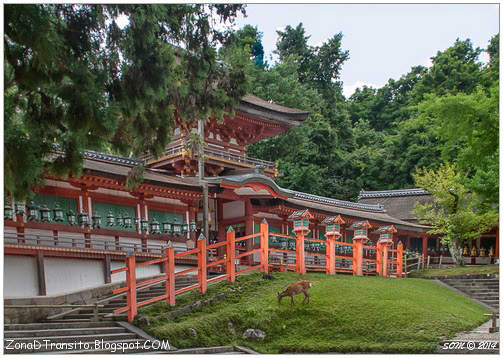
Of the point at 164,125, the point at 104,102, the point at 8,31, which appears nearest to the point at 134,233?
the point at 164,125

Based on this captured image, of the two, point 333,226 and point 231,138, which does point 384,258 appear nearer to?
point 333,226

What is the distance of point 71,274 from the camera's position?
1506cm

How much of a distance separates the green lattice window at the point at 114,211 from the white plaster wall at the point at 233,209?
462 cm

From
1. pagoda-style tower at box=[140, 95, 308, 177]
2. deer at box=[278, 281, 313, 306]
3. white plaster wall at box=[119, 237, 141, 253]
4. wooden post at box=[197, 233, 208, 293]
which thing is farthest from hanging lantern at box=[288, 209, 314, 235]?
pagoda-style tower at box=[140, 95, 308, 177]

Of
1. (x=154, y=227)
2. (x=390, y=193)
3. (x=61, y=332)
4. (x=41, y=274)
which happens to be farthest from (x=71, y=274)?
(x=390, y=193)

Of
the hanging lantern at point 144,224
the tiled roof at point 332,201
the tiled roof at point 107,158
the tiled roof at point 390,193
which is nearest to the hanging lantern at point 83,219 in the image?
the hanging lantern at point 144,224

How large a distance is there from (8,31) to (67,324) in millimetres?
5958

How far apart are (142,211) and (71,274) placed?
343cm

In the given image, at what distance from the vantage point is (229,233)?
554 inches

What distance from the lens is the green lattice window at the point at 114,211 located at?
16672 millimetres

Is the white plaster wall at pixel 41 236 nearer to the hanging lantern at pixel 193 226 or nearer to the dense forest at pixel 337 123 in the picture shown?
the hanging lantern at pixel 193 226

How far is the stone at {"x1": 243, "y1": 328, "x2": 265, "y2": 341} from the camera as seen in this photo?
11.8 meters

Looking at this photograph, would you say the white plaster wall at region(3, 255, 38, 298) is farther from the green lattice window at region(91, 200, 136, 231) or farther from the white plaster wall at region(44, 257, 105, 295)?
the green lattice window at region(91, 200, 136, 231)

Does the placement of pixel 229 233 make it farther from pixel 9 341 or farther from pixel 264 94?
pixel 264 94
